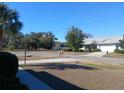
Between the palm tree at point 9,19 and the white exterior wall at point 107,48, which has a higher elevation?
the palm tree at point 9,19

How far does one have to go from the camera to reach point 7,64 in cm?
1011

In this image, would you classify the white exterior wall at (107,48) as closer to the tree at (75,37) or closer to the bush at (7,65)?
the tree at (75,37)

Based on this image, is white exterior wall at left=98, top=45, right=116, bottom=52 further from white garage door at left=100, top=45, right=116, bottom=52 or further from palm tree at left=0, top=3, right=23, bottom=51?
palm tree at left=0, top=3, right=23, bottom=51

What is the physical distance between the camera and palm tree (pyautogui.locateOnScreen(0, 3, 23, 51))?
77.6ft

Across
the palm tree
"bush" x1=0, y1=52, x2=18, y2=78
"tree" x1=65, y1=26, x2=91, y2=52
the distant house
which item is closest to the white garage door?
the distant house

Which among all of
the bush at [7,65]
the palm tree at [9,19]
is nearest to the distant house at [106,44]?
the palm tree at [9,19]

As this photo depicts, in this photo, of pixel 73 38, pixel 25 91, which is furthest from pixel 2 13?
pixel 73 38

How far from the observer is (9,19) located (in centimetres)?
2466

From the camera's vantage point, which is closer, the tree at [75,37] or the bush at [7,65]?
the bush at [7,65]

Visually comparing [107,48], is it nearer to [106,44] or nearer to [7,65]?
[106,44]

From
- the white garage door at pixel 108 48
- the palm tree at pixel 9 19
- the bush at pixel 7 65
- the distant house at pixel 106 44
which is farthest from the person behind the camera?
the white garage door at pixel 108 48

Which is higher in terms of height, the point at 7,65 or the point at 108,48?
the point at 7,65

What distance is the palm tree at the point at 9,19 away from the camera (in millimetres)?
23659

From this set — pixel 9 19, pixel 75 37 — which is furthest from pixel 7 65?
pixel 75 37
